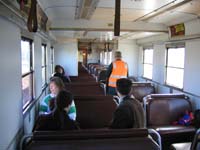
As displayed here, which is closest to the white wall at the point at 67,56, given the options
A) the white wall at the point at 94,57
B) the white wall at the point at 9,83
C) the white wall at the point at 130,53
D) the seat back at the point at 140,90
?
the white wall at the point at 130,53

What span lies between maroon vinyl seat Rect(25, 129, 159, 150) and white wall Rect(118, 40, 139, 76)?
27.8 ft

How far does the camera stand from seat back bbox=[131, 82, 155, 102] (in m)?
6.25

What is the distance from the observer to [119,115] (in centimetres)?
234

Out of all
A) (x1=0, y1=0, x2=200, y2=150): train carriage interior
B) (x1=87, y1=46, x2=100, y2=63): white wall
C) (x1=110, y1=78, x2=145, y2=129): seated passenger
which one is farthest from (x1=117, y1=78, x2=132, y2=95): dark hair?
(x1=87, y1=46, x2=100, y2=63): white wall

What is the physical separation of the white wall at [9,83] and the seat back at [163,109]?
2.24 meters

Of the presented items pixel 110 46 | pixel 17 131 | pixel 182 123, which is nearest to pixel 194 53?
pixel 182 123

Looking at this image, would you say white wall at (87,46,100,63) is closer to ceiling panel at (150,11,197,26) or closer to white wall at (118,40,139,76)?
white wall at (118,40,139,76)

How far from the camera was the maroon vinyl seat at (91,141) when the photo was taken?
1652 mm

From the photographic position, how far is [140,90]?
20.9ft

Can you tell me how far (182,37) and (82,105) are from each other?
299cm

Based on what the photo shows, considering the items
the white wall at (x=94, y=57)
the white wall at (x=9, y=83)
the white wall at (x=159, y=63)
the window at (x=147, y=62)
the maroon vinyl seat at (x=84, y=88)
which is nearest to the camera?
the white wall at (x=9, y=83)

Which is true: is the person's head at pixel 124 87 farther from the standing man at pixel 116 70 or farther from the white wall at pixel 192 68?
the white wall at pixel 192 68

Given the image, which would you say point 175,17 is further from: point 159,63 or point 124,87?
point 124,87

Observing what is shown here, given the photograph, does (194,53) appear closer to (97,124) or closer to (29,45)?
(97,124)
